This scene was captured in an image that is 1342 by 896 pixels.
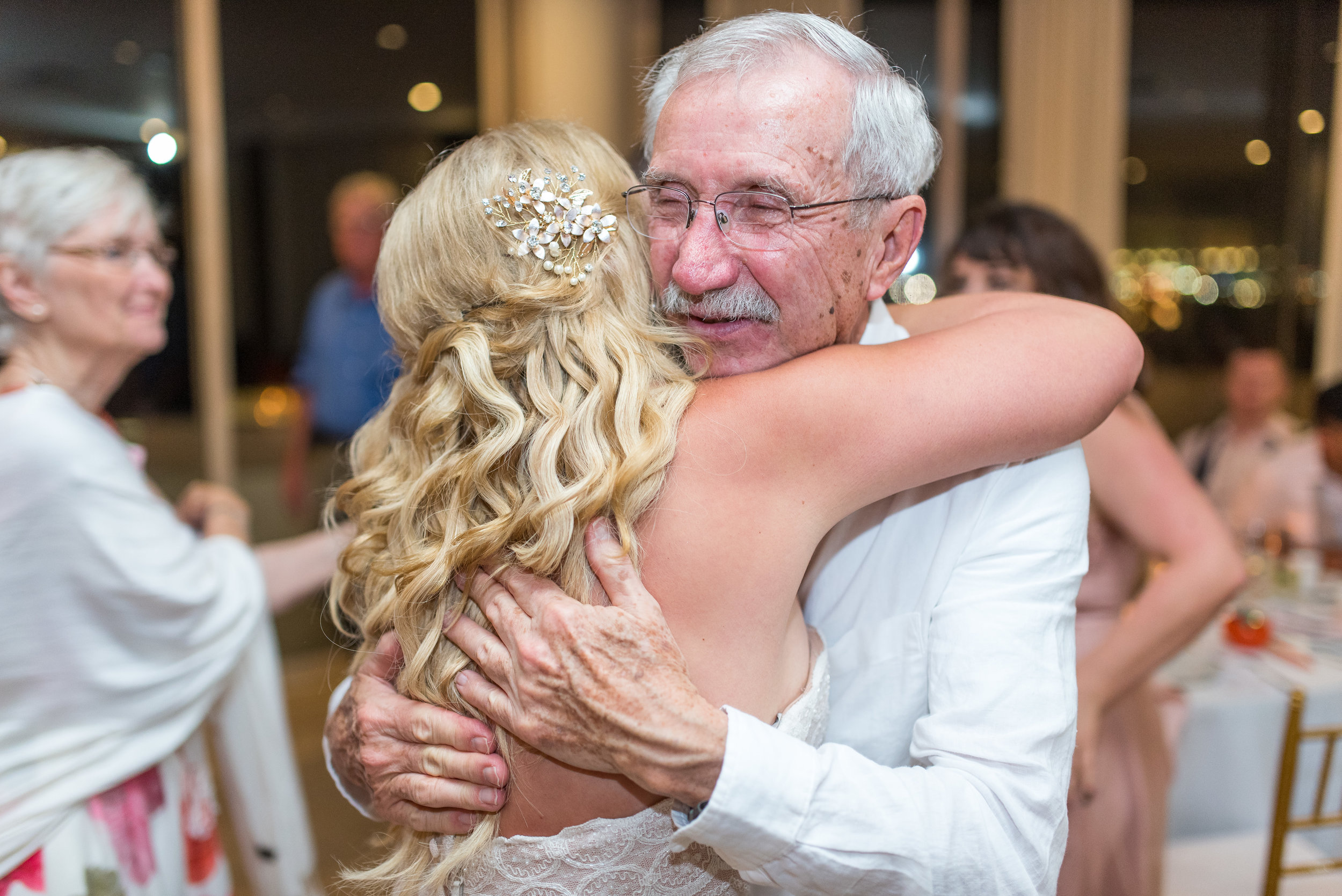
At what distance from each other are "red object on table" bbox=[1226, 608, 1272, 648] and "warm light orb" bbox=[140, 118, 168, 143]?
147 inches

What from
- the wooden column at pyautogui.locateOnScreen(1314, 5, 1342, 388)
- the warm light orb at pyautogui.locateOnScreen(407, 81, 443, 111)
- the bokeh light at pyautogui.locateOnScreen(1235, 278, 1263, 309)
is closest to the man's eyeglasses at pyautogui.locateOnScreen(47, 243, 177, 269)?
the warm light orb at pyautogui.locateOnScreen(407, 81, 443, 111)

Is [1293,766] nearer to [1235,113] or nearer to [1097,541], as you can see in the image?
[1097,541]

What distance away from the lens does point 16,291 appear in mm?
1798

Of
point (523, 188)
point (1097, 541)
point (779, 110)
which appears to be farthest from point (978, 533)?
point (1097, 541)

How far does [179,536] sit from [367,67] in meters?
4.34

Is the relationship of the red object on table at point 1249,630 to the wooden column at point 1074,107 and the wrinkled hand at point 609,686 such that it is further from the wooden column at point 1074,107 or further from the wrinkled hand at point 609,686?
the wooden column at point 1074,107

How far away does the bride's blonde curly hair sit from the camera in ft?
3.34

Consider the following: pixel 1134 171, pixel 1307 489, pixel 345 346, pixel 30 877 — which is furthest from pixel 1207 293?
pixel 30 877

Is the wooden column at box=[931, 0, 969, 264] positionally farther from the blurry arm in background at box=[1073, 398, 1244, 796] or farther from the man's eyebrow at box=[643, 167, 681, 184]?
the man's eyebrow at box=[643, 167, 681, 184]

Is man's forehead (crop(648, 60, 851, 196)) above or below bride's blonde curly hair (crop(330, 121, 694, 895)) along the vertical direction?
above

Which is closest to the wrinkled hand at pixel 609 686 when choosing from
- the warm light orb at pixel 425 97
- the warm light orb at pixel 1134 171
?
the warm light orb at pixel 425 97

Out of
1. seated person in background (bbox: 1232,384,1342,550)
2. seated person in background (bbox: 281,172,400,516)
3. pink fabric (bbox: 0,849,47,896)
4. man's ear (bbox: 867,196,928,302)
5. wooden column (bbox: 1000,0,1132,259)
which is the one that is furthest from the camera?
wooden column (bbox: 1000,0,1132,259)

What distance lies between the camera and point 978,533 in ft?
4.00

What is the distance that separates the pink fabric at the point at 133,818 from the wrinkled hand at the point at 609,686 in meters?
1.07
